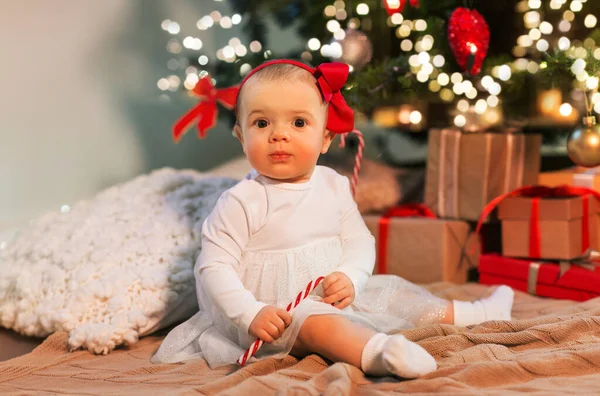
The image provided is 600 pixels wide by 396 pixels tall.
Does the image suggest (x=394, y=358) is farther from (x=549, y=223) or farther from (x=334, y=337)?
(x=549, y=223)

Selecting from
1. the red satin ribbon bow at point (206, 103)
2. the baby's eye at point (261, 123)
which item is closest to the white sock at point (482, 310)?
the baby's eye at point (261, 123)

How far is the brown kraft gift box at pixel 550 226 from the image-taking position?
5.93 feet

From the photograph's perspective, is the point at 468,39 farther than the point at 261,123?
Yes

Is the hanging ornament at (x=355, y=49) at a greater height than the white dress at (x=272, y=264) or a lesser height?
greater

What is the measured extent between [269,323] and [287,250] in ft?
0.71

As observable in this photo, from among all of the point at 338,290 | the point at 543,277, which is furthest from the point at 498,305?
the point at 338,290

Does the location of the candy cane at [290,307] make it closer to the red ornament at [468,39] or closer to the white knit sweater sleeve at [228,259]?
the white knit sweater sleeve at [228,259]

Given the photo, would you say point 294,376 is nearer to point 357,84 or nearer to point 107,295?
point 107,295

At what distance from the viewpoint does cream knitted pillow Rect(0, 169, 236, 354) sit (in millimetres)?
1521

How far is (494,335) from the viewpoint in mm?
1287

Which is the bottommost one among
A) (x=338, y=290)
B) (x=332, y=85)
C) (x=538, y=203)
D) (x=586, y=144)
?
(x=338, y=290)

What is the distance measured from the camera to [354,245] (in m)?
1.44

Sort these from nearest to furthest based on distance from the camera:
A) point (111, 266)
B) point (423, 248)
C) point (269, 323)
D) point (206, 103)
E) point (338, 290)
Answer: point (269, 323) → point (338, 290) → point (111, 266) → point (423, 248) → point (206, 103)

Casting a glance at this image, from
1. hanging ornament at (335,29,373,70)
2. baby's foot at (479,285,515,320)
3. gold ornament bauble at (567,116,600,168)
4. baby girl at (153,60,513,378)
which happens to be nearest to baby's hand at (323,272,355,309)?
baby girl at (153,60,513,378)
